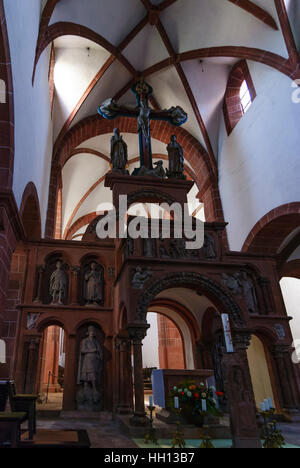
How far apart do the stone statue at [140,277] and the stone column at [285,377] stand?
4.40 meters

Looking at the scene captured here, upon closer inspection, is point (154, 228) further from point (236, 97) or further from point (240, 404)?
point (236, 97)

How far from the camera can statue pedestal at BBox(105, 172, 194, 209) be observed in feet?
Result: 35.8

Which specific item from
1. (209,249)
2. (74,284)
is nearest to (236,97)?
(209,249)

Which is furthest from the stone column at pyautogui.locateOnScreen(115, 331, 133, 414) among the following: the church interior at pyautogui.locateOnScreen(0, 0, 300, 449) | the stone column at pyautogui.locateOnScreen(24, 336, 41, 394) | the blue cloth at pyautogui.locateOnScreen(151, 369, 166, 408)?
the stone column at pyautogui.locateOnScreen(24, 336, 41, 394)

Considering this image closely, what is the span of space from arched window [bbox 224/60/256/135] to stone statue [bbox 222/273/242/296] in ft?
25.7

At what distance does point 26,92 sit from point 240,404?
279 inches

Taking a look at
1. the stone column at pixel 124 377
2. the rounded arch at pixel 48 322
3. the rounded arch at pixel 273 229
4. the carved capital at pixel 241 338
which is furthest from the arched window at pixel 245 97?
the rounded arch at pixel 48 322

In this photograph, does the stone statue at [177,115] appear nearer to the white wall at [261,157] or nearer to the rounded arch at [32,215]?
the white wall at [261,157]

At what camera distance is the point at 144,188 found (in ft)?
36.2

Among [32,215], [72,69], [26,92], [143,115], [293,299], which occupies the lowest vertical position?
[293,299]

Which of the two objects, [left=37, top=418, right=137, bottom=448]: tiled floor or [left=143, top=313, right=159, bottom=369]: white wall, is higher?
[left=143, top=313, right=159, bottom=369]: white wall

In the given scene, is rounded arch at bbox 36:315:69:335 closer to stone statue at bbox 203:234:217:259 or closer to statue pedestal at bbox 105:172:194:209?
statue pedestal at bbox 105:172:194:209

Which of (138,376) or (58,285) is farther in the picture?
(58,285)

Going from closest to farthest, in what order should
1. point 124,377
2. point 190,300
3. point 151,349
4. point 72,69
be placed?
→ point 124,377 < point 190,300 < point 72,69 < point 151,349
